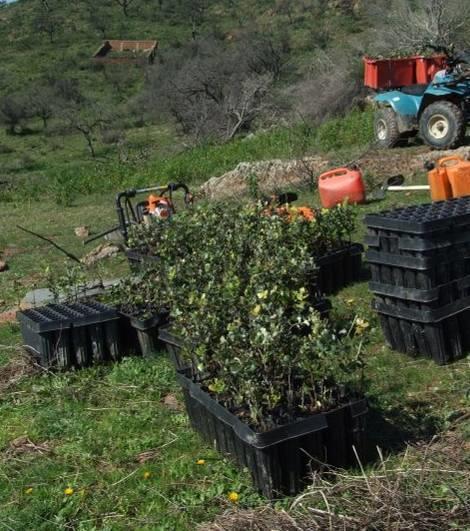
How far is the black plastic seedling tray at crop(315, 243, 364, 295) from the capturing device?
6.71 m

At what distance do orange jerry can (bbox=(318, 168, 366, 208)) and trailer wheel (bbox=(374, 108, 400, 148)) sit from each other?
2.99 metres

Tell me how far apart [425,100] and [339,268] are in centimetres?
628

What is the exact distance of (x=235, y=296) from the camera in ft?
15.1

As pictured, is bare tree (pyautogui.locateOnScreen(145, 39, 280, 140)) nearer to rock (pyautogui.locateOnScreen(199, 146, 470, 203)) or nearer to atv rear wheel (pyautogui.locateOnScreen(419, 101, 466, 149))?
rock (pyautogui.locateOnScreen(199, 146, 470, 203))

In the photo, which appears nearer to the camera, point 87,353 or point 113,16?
point 87,353

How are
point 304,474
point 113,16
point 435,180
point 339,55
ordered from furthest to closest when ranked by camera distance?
1. point 113,16
2. point 339,55
3. point 435,180
4. point 304,474

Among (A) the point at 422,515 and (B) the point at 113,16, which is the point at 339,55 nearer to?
(A) the point at 422,515

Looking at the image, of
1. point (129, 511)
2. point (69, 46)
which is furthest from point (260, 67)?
point (129, 511)

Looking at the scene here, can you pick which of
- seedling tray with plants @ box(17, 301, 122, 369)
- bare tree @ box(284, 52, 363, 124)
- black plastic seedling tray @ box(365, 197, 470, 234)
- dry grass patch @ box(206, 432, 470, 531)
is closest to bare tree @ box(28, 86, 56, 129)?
bare tree @ box(284, 52, 363, 124)

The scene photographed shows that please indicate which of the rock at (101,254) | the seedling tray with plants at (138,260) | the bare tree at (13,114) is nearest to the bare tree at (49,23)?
the bare tree at (13,114)

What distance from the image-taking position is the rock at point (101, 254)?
30.8 ft

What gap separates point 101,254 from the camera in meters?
9.54

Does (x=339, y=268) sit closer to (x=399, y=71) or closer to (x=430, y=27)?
(x=399, y=71)

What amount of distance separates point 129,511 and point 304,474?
0.83m
